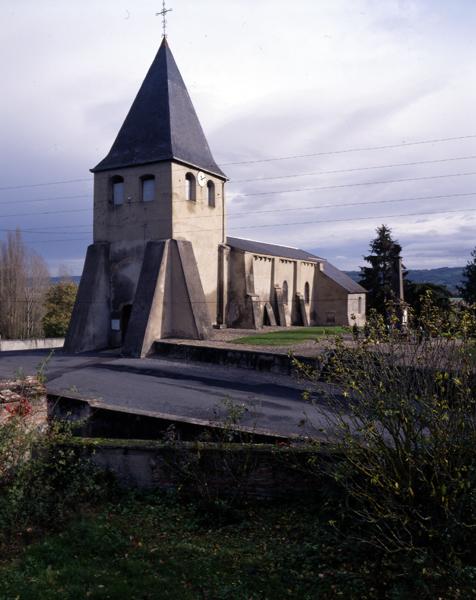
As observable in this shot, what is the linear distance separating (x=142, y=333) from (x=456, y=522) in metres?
17.2

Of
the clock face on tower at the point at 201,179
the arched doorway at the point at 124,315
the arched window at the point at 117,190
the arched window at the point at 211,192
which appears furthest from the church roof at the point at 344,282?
the arched window at the point at 117,190

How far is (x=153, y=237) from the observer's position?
2295 centimetres

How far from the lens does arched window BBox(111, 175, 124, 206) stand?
24247mm

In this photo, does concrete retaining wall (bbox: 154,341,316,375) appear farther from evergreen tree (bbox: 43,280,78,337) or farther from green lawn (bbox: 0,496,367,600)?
evergreen tree (bbox: 43,280,78,337)

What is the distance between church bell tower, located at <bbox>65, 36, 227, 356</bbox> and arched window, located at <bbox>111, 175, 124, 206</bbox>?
51mm

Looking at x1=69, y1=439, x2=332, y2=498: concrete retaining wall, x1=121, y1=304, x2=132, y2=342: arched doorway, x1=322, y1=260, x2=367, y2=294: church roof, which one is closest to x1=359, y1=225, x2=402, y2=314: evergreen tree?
x1=322, y1=260, x2=367, y2=294: church roof

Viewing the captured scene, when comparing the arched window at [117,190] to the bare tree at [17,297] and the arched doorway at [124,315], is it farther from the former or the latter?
the bare tree at [17,297]

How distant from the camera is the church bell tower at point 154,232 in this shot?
22.0 m

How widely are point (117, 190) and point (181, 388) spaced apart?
13722mm

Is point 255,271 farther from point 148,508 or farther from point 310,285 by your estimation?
point 148,508

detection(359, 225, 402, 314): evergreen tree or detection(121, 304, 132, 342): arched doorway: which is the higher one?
detection(359, 225, 402, 314): evergreen tree

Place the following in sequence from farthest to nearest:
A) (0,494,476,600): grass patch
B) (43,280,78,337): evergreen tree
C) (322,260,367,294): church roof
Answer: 1. (43,280,78,337): evergreen tree
2. (322,260,367,294): church roof
3. (0,494,476,600): grass patch

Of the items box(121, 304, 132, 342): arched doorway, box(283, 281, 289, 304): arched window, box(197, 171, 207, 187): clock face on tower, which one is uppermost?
box(197, 171, 207, 187): clock face on tower

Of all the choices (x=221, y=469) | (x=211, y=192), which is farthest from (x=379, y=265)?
(x=221, y=469)
